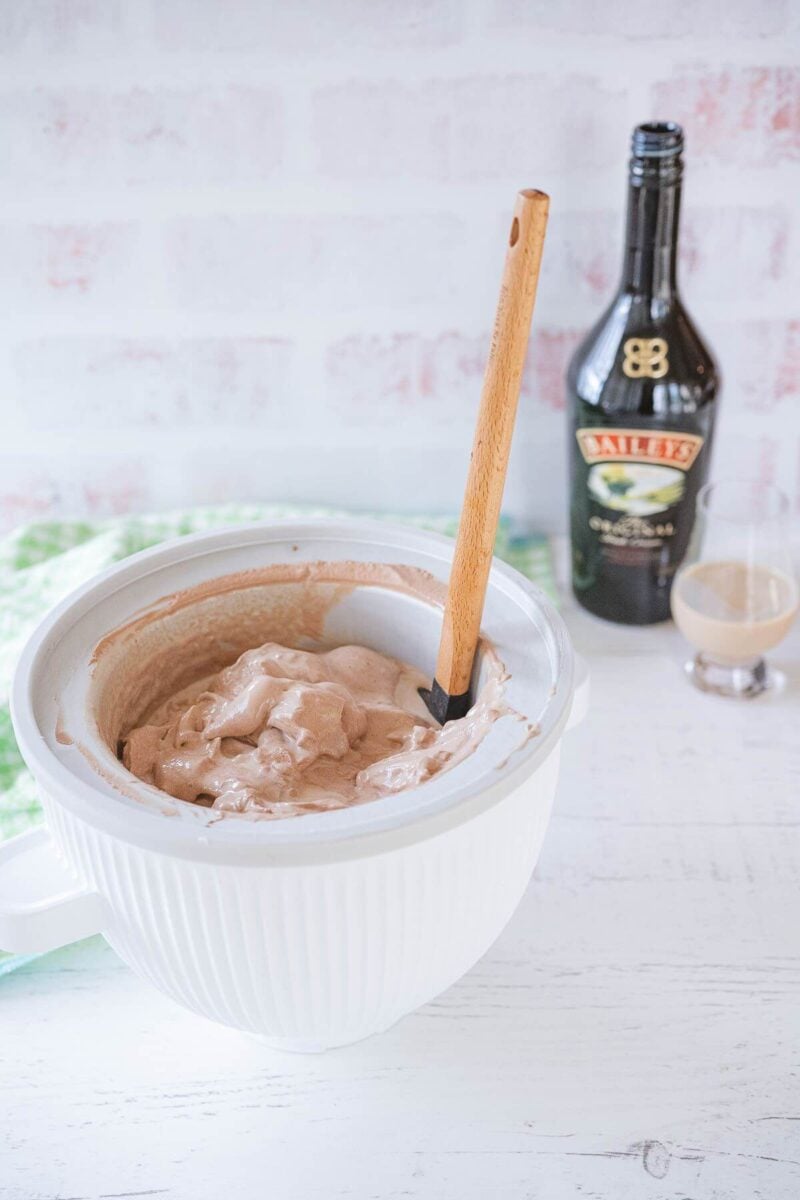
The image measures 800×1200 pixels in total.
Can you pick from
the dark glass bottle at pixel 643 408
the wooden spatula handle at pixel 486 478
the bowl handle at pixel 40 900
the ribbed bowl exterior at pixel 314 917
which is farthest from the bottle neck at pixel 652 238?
the bowl handle at pixel 40 900

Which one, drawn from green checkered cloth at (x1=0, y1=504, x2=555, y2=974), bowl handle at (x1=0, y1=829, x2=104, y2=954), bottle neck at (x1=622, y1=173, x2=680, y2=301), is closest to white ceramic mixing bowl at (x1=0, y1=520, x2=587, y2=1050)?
bowl handle at (x1=0, y1=829, x2=104, y2=954)

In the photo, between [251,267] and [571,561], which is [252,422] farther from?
[571,561]

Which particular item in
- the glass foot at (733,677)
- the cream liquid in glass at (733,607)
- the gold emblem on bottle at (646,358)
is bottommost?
the glass foot at (733,677)

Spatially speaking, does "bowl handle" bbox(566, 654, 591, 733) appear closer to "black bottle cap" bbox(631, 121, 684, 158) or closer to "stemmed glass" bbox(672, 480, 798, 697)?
"stemmed glass" bbox(672, 480, 798, 697)

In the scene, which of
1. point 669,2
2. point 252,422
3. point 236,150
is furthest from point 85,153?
point 669,2

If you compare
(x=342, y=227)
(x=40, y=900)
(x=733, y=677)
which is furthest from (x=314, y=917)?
(x=342, y=227)

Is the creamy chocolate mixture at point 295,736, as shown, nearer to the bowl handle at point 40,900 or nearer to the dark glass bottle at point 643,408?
the bowl handle at point 40,900
